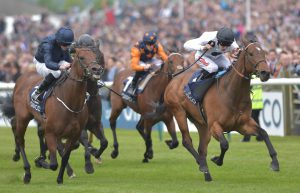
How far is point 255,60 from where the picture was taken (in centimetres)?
1187

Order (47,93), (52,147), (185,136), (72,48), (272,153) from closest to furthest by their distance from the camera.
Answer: (272,153) → (72,48) → (52,147) → (47,93) → (185,136)

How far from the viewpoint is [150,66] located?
53.1 feet

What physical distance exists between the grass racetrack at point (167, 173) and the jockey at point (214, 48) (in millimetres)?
1543

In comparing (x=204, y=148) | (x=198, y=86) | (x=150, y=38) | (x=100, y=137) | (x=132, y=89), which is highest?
(x=150, y=38)

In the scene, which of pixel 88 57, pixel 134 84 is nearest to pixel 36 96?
pixel 88 57

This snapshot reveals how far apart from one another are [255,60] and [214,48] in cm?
151

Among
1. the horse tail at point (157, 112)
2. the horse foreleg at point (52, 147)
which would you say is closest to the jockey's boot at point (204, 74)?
the horse tail at point (157, 112)

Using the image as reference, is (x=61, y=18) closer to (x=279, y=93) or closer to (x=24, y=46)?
(x=24, y=46)

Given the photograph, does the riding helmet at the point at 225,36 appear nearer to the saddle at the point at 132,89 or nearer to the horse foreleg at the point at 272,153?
the horse foreleg at the point at 272,153

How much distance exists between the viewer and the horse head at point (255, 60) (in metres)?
11.6

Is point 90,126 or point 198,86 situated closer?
point 198,86

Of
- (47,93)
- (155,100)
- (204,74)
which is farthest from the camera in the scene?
(155,100)

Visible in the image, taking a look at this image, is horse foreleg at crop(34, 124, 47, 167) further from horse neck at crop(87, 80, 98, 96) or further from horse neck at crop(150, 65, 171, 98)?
horse neck at crop(150, 65, 171, 98)

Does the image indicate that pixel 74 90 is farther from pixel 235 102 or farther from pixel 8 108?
pixel 8 108
